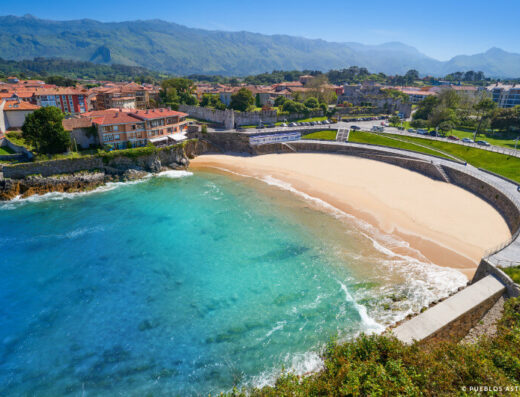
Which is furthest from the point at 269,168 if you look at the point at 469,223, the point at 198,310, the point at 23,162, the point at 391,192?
the point at 23,162

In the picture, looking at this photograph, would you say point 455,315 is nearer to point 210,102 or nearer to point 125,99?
point 210,102

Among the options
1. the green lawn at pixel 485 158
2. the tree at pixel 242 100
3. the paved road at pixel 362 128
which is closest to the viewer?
the green lawn at pixel 485 158

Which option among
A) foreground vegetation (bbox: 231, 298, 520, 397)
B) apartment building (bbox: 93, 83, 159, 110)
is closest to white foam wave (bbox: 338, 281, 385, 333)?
foreground vegetation (bbox: 231, 298, 520, 397)

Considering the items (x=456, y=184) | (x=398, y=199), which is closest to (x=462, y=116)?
(x=456, y=184)

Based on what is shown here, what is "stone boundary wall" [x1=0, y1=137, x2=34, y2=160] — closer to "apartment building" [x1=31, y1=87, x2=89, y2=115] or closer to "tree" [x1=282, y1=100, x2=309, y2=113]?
"apartment building" [x1=31, y1=87, x2=89, y2=115]

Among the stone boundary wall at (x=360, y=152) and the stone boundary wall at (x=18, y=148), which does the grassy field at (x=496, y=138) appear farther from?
the stone boundary wall at (x=18, y=148)

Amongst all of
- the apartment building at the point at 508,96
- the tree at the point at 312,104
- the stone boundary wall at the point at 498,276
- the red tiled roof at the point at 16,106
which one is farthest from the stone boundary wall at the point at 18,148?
the apartment building at the point at 508,96

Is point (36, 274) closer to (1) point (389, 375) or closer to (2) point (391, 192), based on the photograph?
(1) point (389, 375)
